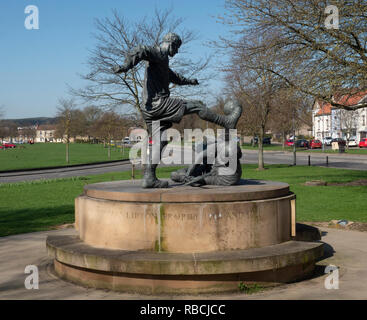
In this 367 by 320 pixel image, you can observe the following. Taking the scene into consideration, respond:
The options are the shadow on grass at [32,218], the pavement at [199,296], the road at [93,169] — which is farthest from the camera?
the road at [93,169]

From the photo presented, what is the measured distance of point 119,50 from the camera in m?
26.0

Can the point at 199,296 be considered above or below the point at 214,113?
below

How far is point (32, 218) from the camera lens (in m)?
12.5

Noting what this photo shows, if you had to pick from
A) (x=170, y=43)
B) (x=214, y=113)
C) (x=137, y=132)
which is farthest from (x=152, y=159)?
(x=137, y=132)

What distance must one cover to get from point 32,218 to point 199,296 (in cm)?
807

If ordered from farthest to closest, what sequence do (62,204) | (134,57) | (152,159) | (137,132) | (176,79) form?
(137,132) → (62,204) → (176,79) → (152,159) → (134,57)

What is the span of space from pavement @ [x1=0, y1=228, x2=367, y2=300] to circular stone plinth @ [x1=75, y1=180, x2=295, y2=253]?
0.75m

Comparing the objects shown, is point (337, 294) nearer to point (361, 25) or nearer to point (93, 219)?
point (93, 219)

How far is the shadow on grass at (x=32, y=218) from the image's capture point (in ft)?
35.9

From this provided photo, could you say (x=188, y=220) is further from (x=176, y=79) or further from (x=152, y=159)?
(x=176, y=79)

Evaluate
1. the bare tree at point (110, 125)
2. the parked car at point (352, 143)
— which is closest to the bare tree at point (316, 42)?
the bare tree at point (110, 125)

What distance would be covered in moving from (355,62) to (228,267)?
9.65 meters

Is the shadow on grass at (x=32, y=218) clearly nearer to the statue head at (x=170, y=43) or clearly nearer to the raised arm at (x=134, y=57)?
the raised arm at (x=134, y=57)

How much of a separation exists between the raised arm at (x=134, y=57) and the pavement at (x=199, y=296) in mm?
3148
